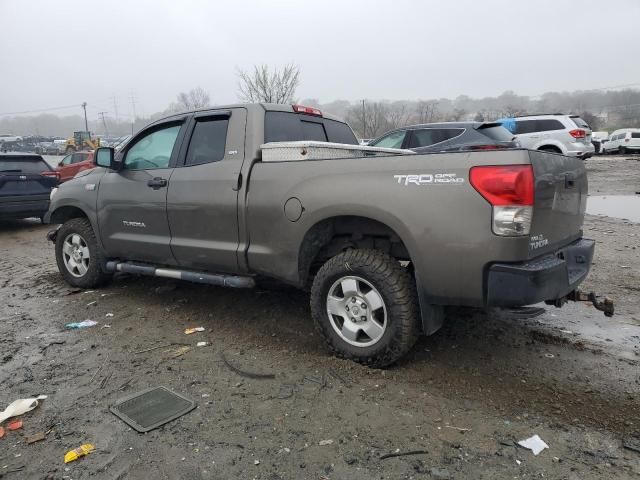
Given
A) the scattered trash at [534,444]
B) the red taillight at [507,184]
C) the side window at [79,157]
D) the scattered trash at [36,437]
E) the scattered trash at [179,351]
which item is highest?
the red taillight at [507,184]

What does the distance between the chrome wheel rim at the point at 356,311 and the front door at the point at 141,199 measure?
183 cm

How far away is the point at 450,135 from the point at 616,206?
15.8 feet

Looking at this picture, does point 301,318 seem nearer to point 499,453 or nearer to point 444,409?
point 444,409

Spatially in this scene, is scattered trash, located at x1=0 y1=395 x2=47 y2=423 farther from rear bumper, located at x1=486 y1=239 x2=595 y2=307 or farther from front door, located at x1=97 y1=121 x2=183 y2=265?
rear bumper, located at x1=486 y1=239 x2=595 y2=307

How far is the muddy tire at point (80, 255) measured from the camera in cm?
530

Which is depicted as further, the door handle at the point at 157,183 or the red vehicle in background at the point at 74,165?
the red vehicle in background at the point at 74,165

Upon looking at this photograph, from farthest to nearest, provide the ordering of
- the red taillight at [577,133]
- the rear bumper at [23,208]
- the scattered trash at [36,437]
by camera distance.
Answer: the red taillight at [577,133] → the rear bumper at [23,208] → the scattered trash at [36,437]

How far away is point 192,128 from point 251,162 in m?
0.92

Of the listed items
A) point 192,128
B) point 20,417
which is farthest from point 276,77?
point 20,417

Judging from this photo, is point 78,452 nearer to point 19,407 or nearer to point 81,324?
point 19,407

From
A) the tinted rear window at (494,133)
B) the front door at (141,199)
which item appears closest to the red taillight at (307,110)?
the front door at (141,199)

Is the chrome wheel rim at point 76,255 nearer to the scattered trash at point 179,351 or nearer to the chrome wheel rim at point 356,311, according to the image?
the scattered trash at point 179,351

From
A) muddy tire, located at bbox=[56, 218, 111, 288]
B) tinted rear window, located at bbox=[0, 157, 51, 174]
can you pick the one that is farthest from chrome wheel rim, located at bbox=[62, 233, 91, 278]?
tinted rear window, located at bbox=[0, 157, 51, 174]

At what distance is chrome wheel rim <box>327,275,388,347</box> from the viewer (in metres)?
3.32
